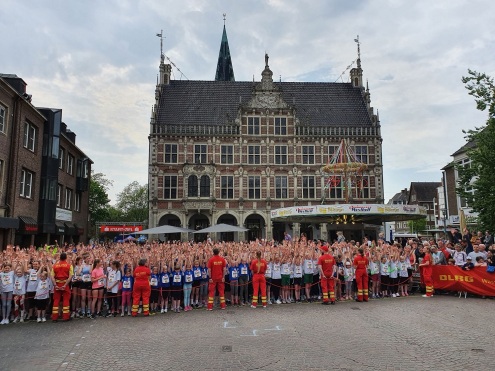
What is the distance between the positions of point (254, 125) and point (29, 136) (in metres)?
22.3

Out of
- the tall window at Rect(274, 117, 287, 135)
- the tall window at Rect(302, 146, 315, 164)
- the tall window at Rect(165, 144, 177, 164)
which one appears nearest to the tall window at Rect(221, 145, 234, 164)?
the tall window at Rect(165, 144, 177, 164)

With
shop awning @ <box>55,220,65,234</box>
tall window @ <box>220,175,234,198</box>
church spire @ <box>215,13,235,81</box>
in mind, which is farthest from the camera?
church spire @ <box>215,13,235,81</box>

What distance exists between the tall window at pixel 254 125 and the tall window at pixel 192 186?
7.70m

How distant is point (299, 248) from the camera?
46.4 ft

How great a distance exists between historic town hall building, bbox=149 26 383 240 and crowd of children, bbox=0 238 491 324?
79.1 ft

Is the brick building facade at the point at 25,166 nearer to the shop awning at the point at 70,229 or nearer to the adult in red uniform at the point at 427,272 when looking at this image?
the shop awning at the point at 70,229

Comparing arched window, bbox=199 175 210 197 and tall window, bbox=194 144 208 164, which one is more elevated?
tall window, bbox=194 144 208 164

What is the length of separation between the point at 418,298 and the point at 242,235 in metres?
25.7

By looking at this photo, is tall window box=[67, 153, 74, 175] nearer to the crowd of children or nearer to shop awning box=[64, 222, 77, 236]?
shop awning box=[64, 222, 77, 236]

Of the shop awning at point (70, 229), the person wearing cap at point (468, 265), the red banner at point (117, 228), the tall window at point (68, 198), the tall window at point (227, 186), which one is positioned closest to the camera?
the person wearing cap at point (468, 265)

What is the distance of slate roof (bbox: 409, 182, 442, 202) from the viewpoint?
7181 cm

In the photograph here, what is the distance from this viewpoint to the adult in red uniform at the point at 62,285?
35.5 ft

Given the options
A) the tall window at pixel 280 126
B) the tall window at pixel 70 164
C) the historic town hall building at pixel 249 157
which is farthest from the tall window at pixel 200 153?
the tall window at pixel 70 164

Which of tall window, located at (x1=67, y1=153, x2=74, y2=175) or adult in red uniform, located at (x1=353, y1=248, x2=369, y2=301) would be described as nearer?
adult in red uniform, located at (x1=353, y1=248, x2=369, y2=301)
